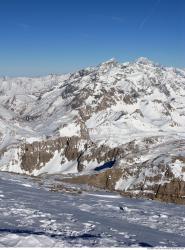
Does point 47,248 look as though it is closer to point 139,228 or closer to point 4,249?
point 4,249

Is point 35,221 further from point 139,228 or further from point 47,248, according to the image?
point 47,248

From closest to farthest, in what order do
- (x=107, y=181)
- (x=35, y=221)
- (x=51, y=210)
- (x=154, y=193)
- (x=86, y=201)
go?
(x=35, y=221), (x=51, y=210), (x=86, y=201), (x=154, y=193), (x=107, y=181)

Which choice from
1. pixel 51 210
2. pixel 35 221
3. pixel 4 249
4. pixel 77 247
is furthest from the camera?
pixel 51 210

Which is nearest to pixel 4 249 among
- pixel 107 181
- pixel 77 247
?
pixel 77 247

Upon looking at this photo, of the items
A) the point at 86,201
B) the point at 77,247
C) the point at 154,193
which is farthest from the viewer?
the point at 154,193

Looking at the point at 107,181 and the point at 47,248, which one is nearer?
the point at 47,248

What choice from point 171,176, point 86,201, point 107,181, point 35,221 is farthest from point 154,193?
point 35,221
